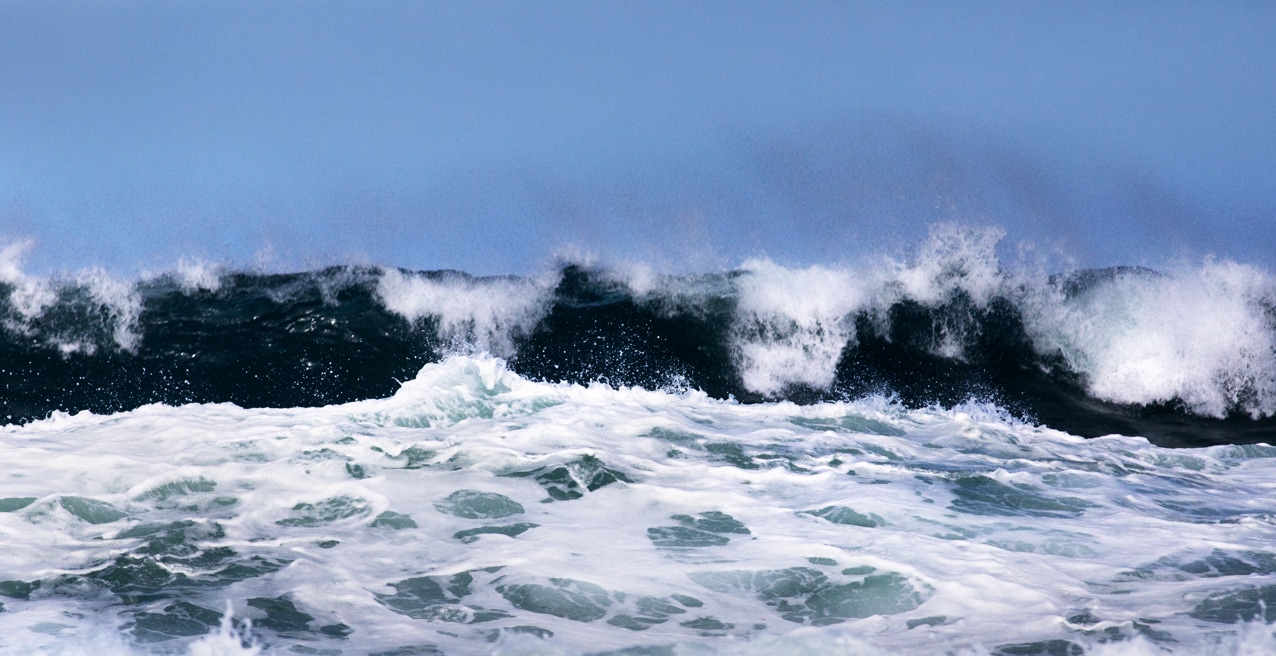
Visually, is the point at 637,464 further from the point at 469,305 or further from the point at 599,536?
the point at 469,305

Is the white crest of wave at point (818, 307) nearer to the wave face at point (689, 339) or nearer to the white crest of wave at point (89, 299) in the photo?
the wave face at point (689, 339)

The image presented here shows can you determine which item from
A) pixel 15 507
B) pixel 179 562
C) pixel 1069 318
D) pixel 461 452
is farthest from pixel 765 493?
pixel 1069 318

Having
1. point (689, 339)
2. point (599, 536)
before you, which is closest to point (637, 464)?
point (599, 536)

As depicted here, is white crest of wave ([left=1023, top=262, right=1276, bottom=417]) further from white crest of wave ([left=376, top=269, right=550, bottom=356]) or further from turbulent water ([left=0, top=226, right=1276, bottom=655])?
white crest of wave ([left=376, top=269, right=550, bottom=356])

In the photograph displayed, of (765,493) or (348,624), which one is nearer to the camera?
(348,624)

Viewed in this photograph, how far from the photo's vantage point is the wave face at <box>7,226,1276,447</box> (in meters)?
12.0

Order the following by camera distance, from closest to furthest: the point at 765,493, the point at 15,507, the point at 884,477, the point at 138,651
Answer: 1. the point at 138,651
2. the point at 15,507
3. the point at 765,493
4. the point at 884,477

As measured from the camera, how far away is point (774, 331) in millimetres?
13727

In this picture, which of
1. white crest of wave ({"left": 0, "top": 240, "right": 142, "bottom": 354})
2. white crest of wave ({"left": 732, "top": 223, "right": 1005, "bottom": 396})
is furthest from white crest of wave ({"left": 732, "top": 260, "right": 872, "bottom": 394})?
white crest of wave ({"left": 0, "top": 240, "right": 142, "bottom": 354})

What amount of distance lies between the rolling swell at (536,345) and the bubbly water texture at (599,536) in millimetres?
2591

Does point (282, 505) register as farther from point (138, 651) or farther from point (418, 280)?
point (418, 280)

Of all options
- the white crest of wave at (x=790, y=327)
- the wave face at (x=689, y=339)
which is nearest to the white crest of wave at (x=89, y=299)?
the wave face at (x=689, y=339)

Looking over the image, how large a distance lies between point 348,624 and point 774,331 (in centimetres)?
1026

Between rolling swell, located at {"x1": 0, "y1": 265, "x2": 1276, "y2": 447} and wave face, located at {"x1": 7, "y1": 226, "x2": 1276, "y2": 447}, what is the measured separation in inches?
1.4
